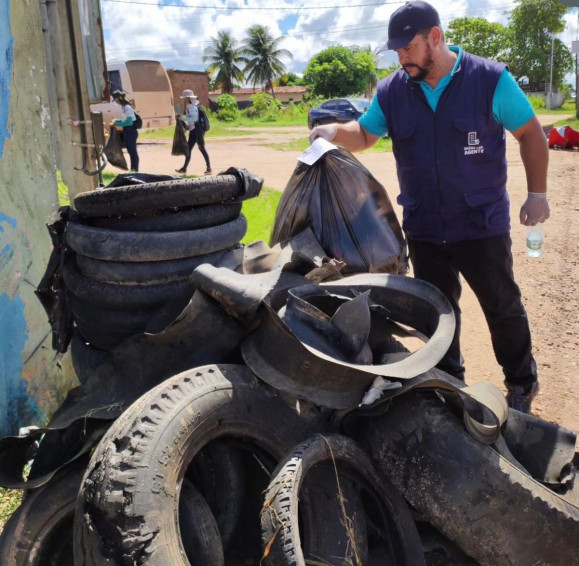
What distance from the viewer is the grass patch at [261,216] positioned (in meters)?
6.88

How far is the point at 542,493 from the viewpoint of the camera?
227cm

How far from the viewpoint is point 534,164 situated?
3.33m

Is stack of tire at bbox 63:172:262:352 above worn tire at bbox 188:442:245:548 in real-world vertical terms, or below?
above

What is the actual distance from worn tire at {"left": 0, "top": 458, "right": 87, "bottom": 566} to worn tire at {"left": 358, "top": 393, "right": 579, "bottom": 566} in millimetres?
1193

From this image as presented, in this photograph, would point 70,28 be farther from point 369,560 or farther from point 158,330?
point 369,560

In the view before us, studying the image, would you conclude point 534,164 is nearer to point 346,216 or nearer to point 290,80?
point 346,216

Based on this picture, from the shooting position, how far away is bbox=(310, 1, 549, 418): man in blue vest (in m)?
3.18

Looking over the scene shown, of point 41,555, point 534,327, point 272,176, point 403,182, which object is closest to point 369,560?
point 41,555

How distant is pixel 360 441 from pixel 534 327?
3.21 m

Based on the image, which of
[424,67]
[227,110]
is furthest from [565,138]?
[227,110]

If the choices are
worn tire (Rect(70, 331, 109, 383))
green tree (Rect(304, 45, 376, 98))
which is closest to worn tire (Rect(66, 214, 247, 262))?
worn tire (Rect(70, 331, 109, 383))

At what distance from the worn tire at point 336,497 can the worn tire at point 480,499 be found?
3.1 inches

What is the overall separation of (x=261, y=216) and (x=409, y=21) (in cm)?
500

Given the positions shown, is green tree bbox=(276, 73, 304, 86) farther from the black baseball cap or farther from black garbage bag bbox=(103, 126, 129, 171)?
the black baseball cap
